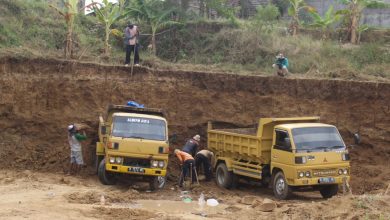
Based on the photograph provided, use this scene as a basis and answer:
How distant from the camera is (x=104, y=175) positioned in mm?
18047

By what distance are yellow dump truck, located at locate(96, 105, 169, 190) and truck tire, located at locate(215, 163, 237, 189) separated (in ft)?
6.51

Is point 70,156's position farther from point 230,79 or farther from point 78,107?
point 230,79

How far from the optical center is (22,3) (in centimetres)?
2753

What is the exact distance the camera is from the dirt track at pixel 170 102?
854 inches

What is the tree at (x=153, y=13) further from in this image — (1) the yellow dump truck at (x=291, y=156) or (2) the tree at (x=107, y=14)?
(1) the yellow dump truck at (x=291, y=156)

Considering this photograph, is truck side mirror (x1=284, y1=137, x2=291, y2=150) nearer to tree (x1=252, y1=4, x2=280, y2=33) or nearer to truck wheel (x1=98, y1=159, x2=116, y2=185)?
truck wheel (x1=98, y1=159, x2=116, y2=185)

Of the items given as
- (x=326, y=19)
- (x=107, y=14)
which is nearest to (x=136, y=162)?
(x=107, y=14)

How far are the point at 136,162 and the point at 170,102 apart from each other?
237 inches

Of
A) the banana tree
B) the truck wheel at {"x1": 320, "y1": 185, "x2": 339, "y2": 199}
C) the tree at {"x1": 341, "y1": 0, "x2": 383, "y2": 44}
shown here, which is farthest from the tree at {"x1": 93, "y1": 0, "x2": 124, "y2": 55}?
the truck wheel at {"x1": 320, "y1": 185, "x2": 339, "y2": 199}

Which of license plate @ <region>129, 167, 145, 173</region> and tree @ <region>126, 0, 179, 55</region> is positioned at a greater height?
tree @ <region>126, 0, 179, 55</region>

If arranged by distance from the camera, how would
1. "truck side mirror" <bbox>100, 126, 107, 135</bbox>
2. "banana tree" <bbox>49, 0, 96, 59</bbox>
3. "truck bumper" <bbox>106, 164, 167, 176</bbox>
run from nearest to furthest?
1. "truck bumper" <bbox>106, 164, 167, 176</bbox>
2. "truck side mirror" <bbox>100, 126, 107, 135</bbox>
3. "banana tree" <bbox>49, 0, 96, 59</bbox>

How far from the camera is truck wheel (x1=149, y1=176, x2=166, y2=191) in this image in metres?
18.0

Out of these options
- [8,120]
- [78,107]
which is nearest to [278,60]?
[78,107]

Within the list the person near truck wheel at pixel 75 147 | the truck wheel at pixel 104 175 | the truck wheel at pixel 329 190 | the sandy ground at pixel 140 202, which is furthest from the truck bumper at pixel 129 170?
the truck wheel at pixel 329 190
